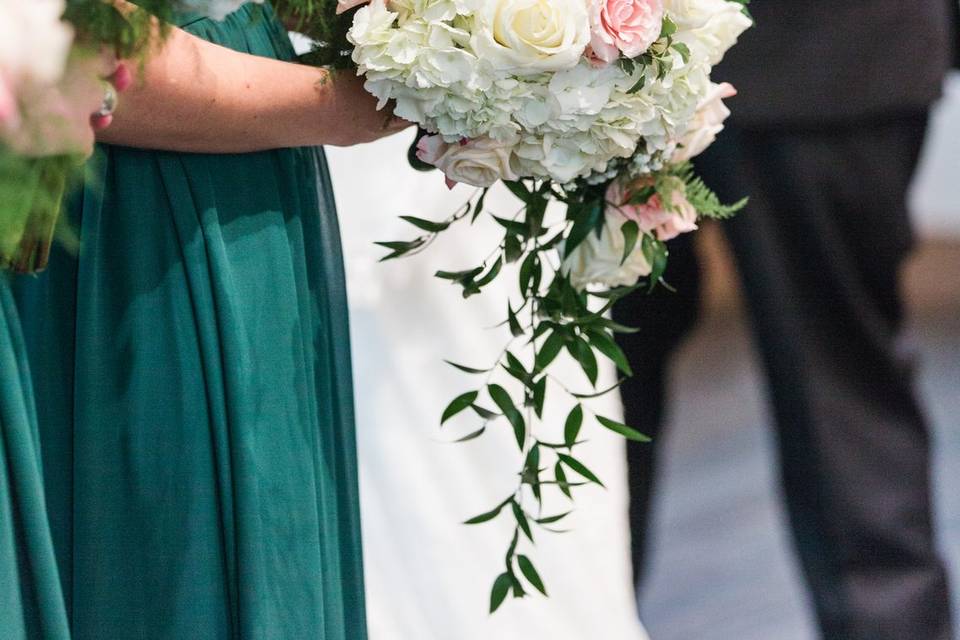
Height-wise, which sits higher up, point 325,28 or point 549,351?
point 325,28

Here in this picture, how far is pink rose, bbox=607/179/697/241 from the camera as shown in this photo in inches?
44.0

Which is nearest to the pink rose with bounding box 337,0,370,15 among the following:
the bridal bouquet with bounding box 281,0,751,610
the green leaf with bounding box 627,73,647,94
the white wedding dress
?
the bridal bouquet with bounding box 281,0,751,610

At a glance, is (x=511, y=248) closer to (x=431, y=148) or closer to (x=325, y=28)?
(x=431, y=148)

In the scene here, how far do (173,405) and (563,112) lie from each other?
1.24 feet

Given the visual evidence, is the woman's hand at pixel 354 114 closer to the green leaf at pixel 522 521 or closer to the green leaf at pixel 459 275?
the green leaf at pixel 459 275

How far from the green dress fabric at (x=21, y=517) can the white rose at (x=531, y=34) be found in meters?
0.40

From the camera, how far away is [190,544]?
0.98m

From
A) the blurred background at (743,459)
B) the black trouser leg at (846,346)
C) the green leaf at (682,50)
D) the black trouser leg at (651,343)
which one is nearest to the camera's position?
the green leaf at (682,50)

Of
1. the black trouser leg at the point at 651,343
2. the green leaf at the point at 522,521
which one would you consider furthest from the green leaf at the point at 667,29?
the black trouser leg at the point at 651,343

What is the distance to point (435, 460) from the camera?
5.43ft

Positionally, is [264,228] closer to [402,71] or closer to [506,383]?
[402,71]

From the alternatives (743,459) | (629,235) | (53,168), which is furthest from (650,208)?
(743,459)

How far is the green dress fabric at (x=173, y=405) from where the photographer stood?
0.97 meters

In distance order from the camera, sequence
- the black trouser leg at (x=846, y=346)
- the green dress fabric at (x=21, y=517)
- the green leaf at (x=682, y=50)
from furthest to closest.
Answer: the black trouser leg at (x=846, y=346) < the green leaf at (x=682, y=50) < the green dress fabric at (x=21, y=517)
